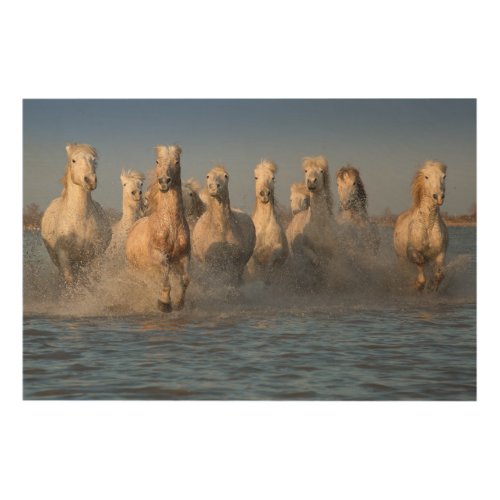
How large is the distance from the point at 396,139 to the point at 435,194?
54 cm

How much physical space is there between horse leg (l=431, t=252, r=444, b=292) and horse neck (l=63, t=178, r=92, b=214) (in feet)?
9.39

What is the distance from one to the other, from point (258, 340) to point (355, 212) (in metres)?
1.56

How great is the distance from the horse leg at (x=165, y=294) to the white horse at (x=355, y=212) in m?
1.56

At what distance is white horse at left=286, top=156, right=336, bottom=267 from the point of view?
11.5m

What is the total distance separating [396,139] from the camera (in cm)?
1070

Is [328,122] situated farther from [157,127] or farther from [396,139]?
[157,127]

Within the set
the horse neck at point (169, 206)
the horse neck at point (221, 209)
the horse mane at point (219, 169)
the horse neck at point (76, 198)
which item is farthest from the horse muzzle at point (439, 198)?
the horse neck at point (76, 198)

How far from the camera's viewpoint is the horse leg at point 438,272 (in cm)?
1091

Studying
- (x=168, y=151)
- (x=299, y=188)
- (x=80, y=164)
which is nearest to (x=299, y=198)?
(x=299, y=188)

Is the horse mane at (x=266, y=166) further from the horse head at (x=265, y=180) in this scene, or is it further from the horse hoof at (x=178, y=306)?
the horse hoof at (x=178, y=306)

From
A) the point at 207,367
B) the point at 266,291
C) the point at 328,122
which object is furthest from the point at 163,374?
the point at 328,122

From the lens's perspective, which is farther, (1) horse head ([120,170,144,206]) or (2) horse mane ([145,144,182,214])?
(1) horse head ([120,170,144,206])

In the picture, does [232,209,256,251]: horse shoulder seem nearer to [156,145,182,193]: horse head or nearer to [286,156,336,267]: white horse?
[286,156,336,267]: white horse

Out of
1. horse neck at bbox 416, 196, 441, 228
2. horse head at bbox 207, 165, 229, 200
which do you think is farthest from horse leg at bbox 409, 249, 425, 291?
horse head at bbox 207, 165, 229, 200
